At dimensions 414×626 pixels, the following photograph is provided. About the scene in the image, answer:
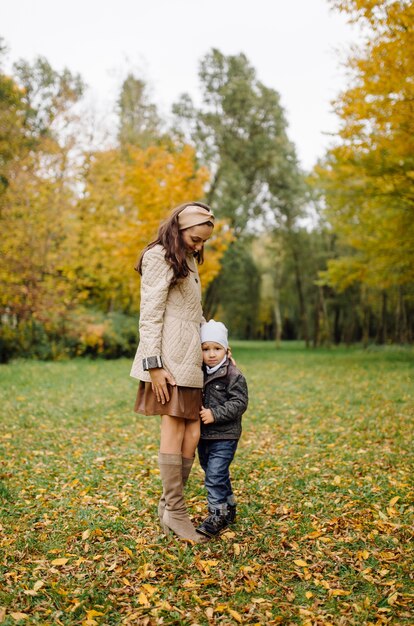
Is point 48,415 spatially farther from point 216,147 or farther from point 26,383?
point 216,147

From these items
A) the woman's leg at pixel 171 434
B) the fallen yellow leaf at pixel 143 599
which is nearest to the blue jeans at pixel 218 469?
the woman's leg at pixel 171 434

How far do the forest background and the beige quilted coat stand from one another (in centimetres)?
588

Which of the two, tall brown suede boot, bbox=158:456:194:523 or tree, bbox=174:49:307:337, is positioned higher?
tree, bbox=174:49:307:337

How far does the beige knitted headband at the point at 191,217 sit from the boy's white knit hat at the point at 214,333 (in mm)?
706

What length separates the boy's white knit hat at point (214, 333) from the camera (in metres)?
3.59

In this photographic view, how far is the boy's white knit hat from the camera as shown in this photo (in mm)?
3586

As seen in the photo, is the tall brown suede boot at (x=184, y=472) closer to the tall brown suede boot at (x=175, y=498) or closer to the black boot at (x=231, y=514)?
the tall brown suede boot at (x=175, y=498)

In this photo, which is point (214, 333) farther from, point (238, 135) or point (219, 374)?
point (238, 135)

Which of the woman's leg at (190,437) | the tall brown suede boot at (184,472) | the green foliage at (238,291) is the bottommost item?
the tall brown suede boot at (184,472)

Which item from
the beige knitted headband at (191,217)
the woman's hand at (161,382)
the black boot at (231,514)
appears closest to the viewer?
the woman's hand at (161,382)

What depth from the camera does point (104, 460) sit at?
561 cm

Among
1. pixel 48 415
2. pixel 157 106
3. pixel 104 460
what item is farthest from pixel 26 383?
pixel 157 106

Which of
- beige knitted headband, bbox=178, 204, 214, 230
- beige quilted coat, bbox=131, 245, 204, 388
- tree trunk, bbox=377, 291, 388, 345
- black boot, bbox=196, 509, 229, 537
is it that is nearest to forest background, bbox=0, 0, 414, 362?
tree trunk, bbox=377, 291, 388, 345

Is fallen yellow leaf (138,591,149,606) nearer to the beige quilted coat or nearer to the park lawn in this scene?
the park lawn
